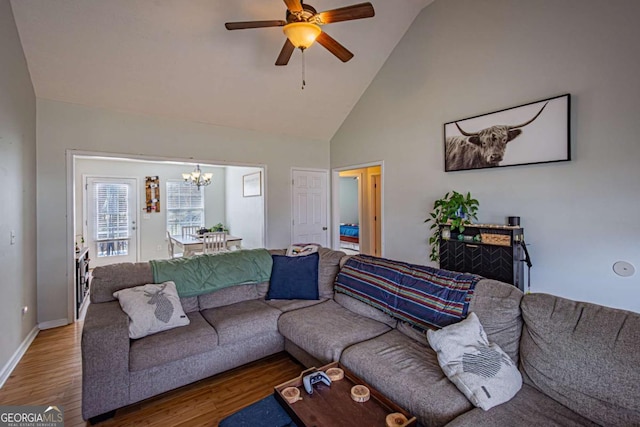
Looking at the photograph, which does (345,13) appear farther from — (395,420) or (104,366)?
(104,366)

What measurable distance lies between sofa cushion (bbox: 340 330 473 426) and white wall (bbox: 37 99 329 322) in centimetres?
337

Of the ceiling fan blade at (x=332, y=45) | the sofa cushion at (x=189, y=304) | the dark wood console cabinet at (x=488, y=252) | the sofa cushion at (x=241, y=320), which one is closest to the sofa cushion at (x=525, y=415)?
the sofa cushion at (x=241, y=320)

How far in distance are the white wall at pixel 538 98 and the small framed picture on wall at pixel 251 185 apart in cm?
285

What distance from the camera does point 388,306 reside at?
2.25 metres

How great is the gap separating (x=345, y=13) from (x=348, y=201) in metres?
7.63

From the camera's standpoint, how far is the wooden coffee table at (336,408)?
1.29 metres

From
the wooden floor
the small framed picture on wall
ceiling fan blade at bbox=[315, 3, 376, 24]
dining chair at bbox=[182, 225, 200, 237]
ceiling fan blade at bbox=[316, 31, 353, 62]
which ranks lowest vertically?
the wooden floor

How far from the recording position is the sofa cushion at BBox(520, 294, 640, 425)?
4.06ft

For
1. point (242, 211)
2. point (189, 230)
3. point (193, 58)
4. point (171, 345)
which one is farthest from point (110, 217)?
point (171, 345)

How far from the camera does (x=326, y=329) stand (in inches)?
85.0

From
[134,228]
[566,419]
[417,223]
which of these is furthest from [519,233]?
[134,228]

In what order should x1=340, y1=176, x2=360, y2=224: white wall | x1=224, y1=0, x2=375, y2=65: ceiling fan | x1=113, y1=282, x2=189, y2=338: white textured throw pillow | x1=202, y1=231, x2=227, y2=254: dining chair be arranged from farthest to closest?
1. x1=340, y1=176, x2=360, y2=224: white wall
2. x1=202, y1=231, x2=227, y2=254: dining chair
3. x1=224, y1=0, x2=375, y2=65: ceiling fan
4. x1=113, y1=282, x2=189, y2=338: white textured throw pillow

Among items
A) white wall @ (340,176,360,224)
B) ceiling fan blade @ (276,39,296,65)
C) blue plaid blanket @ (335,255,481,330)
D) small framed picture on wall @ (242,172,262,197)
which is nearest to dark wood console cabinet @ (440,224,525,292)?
blue plaid blanket @ (335,255,481,330)

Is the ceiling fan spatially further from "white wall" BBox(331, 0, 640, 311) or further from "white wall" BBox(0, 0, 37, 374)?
"white wall" BBox(0, 0, 37, 374)
